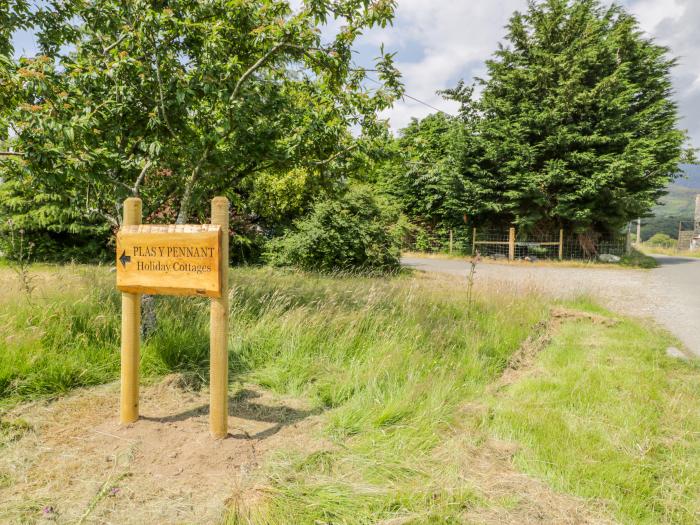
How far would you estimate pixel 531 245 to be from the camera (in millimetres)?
19234

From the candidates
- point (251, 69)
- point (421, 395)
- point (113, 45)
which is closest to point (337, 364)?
point (421, 395)

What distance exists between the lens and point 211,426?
8.83ft

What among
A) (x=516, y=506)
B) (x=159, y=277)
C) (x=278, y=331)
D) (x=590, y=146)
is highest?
(x=590, y=146)

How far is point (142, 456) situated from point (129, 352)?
0.74 meters

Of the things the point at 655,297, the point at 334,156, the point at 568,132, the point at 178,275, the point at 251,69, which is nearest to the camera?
→ the point at 178,275

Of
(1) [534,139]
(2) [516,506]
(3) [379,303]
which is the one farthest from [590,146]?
(2) [516,506]

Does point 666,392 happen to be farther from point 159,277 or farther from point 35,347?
point 35,347

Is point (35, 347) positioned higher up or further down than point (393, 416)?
higher up

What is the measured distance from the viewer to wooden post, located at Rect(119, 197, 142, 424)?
2.84 m

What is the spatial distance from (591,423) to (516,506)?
46.8 inches

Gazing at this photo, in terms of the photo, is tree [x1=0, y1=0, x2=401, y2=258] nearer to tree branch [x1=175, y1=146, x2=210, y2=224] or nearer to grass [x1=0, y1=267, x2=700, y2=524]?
tree branch [x1=175, y1=146, x2=210, y2=224]

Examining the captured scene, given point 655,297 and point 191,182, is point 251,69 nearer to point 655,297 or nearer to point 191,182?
point 191,182

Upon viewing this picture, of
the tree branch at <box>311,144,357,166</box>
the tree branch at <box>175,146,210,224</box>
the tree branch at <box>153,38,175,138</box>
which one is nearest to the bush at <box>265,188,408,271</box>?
the tree branch at <box>311,144,357,166</box>

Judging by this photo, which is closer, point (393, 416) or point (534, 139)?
point (393, 416)
